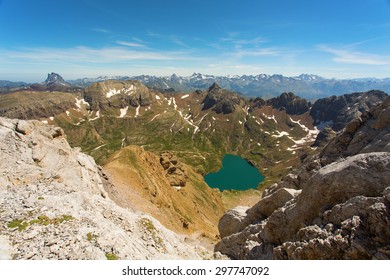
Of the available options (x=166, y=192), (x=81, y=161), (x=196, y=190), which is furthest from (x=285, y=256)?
(x=196, y=190)

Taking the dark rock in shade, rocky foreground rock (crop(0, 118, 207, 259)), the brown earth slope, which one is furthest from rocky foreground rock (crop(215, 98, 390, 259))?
the dark rock in shade

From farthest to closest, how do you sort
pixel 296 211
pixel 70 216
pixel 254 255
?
pixel 254 255 < pixel 296 211 < pixel 70 216

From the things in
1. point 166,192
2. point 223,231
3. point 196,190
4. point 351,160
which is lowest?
point 196,190

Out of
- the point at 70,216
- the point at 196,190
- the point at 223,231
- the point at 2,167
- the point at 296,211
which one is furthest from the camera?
the point at 196,190

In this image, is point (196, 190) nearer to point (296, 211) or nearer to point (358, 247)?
point (296, 211)

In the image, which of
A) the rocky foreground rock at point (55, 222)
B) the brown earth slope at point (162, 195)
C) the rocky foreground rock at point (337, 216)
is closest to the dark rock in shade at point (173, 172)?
the brown earth slope at point (162, 195)

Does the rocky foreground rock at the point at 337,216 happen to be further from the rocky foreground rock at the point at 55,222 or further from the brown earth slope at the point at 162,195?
the brown earth slope at the point at 162,195

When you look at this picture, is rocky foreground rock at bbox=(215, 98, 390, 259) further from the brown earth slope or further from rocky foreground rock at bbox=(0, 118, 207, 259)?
the brown earth slope
